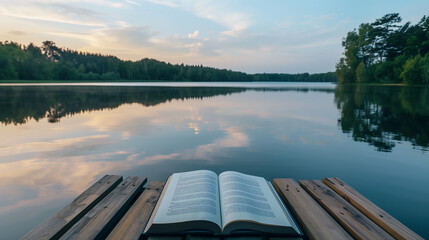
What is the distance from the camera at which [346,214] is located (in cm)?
299

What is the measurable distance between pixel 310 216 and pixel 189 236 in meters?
1.51

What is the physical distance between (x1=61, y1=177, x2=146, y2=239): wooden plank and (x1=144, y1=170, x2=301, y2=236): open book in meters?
0.55

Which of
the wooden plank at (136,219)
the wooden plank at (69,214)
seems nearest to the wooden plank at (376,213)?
the wooden plank at (136,219)

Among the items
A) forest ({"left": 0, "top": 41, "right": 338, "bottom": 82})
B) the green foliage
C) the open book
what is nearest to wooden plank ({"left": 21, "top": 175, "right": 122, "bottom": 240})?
the open book

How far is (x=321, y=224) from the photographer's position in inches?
108

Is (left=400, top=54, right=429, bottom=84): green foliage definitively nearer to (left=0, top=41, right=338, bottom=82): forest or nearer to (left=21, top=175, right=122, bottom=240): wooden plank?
Result: (left=21, top=175, right=122, bottom=240): wooden plank

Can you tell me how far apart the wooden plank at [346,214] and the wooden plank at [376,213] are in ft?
0.28

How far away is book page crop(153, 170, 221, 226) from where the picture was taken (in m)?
2.41

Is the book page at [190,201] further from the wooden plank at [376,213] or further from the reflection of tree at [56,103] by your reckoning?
the reflection of tree at [56,103]

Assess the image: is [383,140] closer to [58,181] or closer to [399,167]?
[399,167]

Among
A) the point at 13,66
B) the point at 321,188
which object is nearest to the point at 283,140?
the point at 321,188

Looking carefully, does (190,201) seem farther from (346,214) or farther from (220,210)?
(346,214)

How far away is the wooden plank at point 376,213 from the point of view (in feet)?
8.58

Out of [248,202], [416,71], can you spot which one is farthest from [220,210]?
[416,71]
